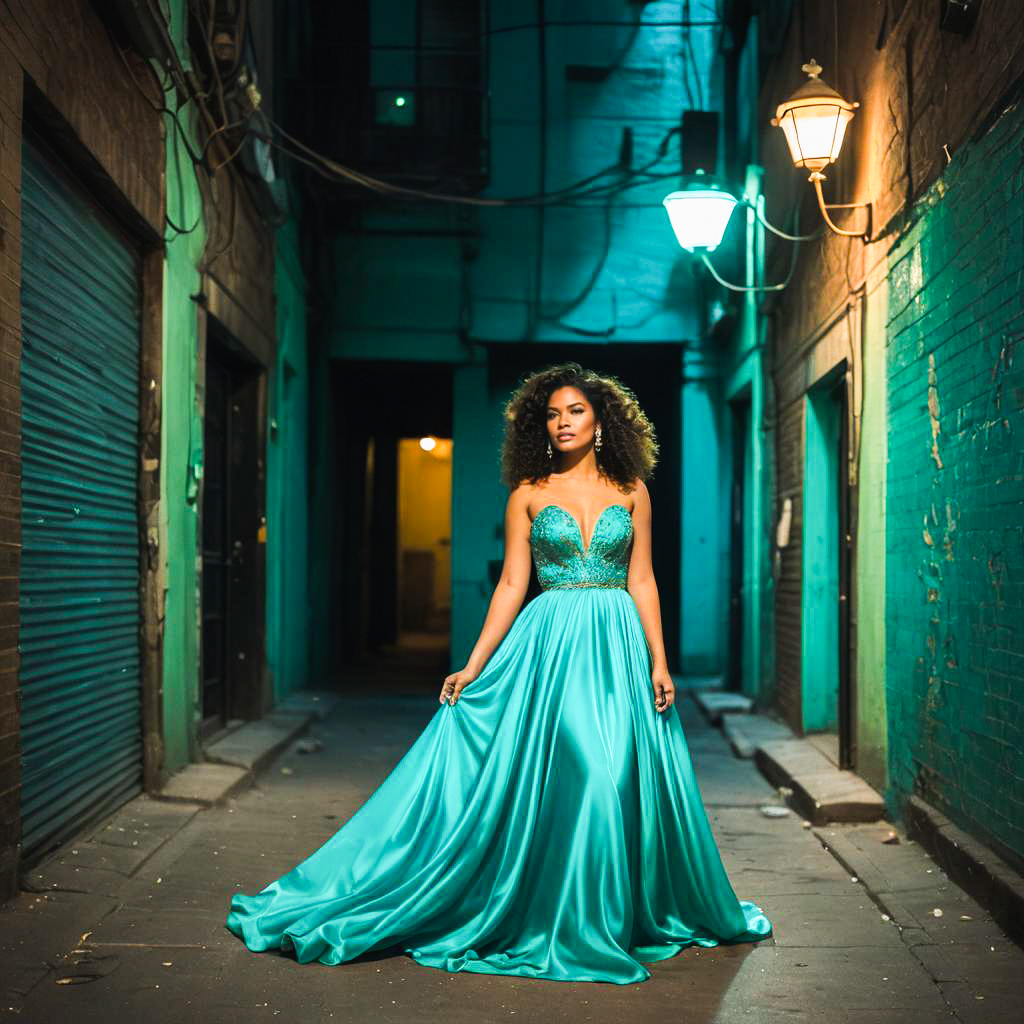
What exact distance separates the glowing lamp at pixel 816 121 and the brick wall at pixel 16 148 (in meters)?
3.20

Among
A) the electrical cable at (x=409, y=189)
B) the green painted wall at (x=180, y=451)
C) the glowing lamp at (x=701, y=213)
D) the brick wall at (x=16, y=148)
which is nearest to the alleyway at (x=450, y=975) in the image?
the brick wall at (x=16, y=148)

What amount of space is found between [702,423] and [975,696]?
332 inches

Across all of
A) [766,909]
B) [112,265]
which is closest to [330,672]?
[112,265]

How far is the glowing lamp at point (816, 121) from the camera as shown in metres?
6.29

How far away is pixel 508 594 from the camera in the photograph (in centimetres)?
459

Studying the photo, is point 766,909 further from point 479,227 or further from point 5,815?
point 479,227

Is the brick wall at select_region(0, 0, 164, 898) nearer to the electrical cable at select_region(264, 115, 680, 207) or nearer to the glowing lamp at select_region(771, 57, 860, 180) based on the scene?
the electrical cable at select_region(264, 115, 680, 207)

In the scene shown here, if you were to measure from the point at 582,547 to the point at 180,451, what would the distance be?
11.4 feet

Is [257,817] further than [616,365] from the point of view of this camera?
No

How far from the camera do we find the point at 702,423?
13.3 meters

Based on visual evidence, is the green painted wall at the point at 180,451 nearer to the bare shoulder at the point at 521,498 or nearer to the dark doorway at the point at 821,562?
the bare shoulder at the point at 521,498

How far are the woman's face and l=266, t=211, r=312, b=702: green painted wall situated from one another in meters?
5.78

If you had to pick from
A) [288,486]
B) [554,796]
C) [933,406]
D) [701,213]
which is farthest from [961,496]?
[288,486]

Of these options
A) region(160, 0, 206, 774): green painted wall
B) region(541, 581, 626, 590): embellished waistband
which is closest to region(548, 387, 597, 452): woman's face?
region(541, 581, 626, 590): embellished waistband
